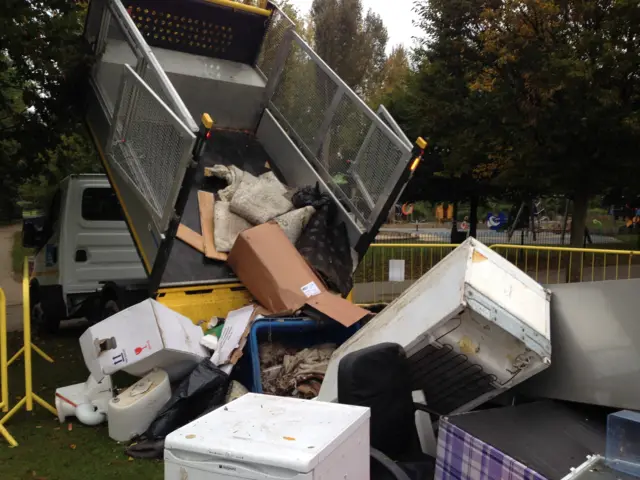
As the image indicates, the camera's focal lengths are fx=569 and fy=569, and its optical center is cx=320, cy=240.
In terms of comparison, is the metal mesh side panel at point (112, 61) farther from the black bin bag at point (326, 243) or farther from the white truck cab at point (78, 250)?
the black bin bag at point (326, 243)

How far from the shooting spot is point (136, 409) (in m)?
3.88

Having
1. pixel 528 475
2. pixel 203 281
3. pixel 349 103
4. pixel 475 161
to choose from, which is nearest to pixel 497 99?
pixel 475 161

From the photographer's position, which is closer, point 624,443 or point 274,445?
point 274,445

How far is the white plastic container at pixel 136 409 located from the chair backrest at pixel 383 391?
5.90 ft

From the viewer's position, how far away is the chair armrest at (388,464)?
2412 millimetres

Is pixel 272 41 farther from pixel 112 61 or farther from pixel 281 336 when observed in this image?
pixel 281 336

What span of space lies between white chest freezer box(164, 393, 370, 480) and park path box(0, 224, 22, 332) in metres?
6.96

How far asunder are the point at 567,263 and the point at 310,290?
14.9 feet

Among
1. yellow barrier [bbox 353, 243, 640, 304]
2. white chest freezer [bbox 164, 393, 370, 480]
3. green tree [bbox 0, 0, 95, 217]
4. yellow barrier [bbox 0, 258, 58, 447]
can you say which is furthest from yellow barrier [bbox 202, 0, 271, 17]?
white chest freezer [bbox 164, 393, 370, 480]

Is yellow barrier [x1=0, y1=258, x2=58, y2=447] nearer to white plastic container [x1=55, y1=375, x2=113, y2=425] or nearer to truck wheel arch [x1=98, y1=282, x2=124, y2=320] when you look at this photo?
white plastic container [x1=55, y1=375, x2=113, y2=425]

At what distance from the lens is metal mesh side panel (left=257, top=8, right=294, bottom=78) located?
21.1ft

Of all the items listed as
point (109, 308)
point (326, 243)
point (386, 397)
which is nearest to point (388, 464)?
point (386, 397)

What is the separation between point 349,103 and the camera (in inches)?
222

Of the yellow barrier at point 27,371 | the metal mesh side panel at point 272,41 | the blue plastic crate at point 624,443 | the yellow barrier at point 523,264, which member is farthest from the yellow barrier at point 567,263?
the yellow barrier at point 27,371
